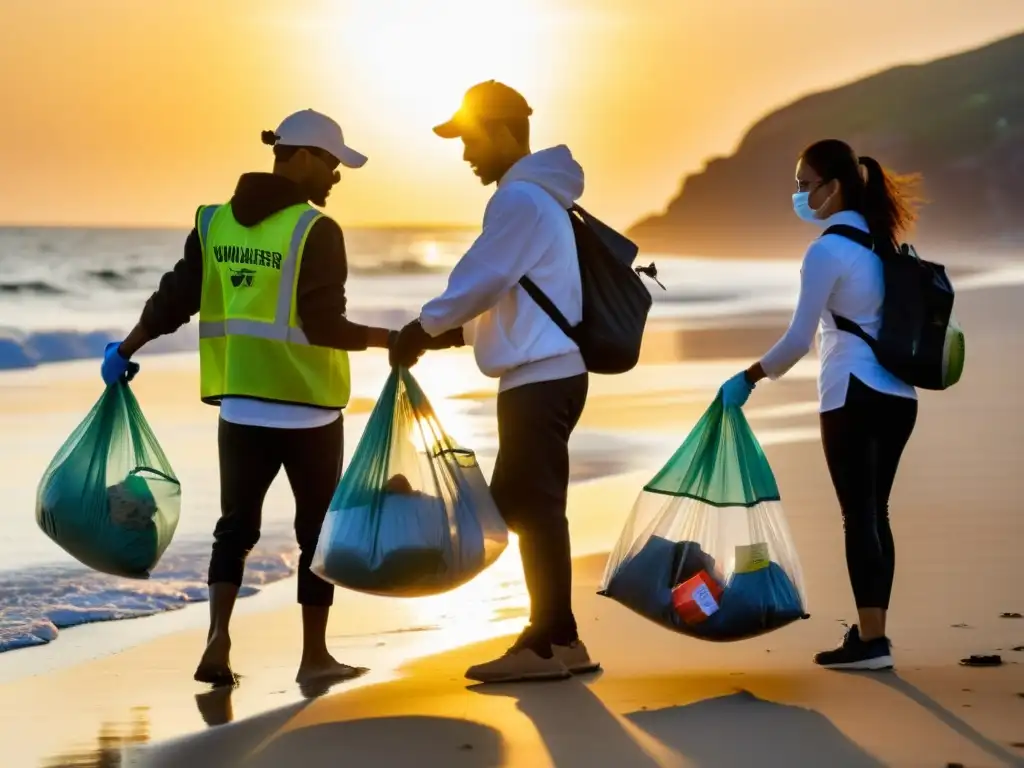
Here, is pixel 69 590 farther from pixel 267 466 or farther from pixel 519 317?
pixel 519 317

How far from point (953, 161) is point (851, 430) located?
59.5 metres

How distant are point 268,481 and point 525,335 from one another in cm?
83

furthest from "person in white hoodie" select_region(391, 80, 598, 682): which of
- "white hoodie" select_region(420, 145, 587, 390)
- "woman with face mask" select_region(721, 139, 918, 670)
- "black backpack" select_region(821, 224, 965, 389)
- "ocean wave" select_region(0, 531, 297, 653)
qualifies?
"ocean wave" select_region(0, 531, 297, 653)

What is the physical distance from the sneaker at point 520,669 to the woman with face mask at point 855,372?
29.5 inches

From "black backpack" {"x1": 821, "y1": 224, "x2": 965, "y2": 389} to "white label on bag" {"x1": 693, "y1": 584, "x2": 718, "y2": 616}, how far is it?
77 centimetres

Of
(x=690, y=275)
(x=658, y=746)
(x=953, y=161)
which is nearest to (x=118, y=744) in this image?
(x=658, y=746)

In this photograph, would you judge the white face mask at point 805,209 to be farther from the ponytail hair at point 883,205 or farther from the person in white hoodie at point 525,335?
the person in white hoodie at point 525,335

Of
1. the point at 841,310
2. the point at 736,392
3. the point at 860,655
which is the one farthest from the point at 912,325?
the point at 860,655

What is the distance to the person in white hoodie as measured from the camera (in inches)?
183

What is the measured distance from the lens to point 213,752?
4082mm

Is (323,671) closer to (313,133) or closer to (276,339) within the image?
(276,339)

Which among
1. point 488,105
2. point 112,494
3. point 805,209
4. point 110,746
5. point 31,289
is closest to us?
point 110,746

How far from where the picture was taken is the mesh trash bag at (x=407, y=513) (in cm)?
450

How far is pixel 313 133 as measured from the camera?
4867 millimetres
